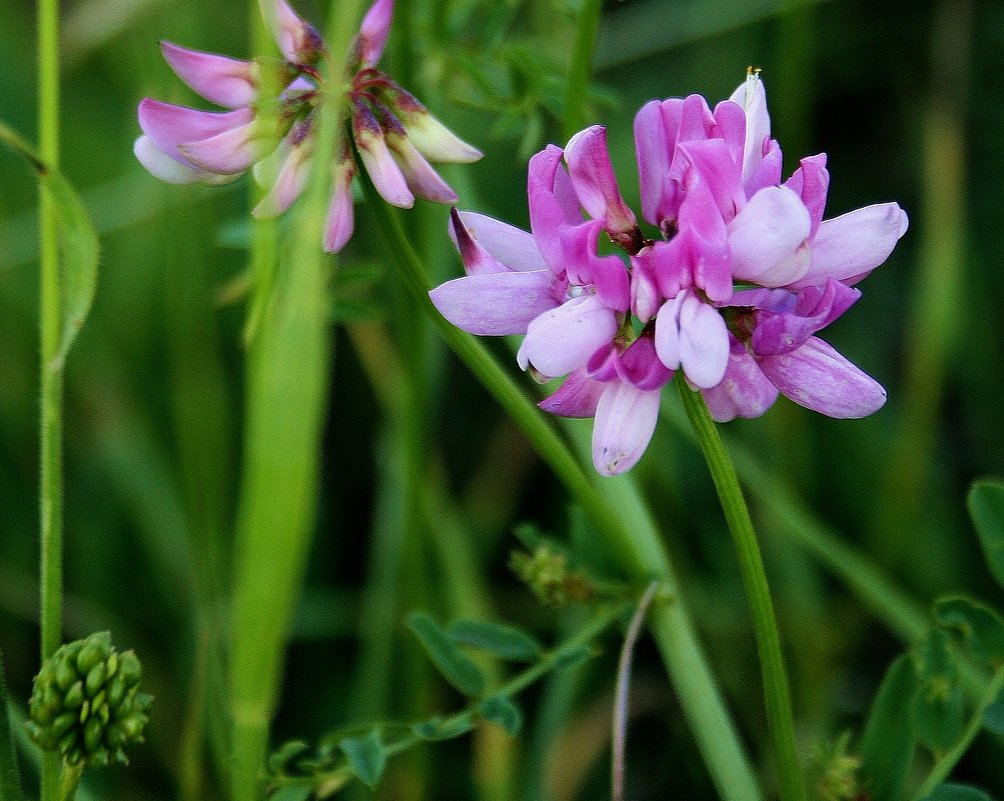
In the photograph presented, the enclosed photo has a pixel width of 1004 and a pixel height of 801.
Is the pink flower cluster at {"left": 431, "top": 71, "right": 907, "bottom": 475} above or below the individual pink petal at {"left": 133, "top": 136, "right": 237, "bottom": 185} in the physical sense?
below

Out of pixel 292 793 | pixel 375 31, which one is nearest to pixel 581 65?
pixel 375 31

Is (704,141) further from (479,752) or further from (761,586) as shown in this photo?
(479,752)

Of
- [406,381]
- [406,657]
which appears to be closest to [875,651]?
[406,657]

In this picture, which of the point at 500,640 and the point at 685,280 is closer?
→ the point at 685,280

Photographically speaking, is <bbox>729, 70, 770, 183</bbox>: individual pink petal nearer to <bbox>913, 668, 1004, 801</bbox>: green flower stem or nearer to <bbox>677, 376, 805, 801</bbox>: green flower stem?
<bbox>677, 376, 805, 801</bbox>: green flower stem

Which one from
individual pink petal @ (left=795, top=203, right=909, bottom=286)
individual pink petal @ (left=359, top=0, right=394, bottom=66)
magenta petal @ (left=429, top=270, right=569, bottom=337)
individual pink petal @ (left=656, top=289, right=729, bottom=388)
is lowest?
individual pink petal @ (left=656, top=289, right=729, bottom=388)

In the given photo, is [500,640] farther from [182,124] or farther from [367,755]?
[182,124]

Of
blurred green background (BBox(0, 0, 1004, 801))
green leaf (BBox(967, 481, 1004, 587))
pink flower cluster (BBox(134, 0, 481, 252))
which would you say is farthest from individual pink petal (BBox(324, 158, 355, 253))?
green leaf (BBox(967, 481, 1004, 587))
